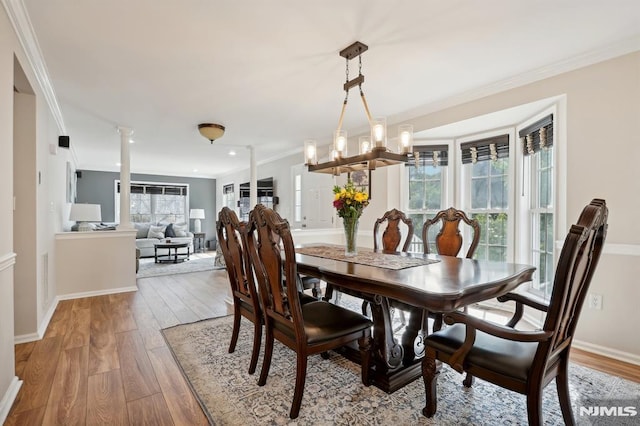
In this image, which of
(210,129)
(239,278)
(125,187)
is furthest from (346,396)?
(125,187)

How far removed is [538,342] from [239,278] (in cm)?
→ 178

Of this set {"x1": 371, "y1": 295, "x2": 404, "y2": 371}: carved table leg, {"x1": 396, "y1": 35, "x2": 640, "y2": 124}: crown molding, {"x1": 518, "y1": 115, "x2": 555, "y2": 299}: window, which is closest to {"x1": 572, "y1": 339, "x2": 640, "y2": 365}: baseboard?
{"x1": 518, "y1": 115, "x2": 555, "y2": 299}: window

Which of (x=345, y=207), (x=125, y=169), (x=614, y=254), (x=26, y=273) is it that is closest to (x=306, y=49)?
(x=345, y=207)

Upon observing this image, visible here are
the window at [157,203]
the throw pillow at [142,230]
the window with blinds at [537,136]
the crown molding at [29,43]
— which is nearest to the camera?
the crown molding at [29,43]

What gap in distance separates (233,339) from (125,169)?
329 cm

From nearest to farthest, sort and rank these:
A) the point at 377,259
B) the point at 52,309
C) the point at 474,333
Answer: the point at 474,333, the point at 377,259, the point at 52,309

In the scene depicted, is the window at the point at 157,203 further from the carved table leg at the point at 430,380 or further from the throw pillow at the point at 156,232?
the carved table leg at the point at 430,380

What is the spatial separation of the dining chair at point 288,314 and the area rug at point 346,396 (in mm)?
123

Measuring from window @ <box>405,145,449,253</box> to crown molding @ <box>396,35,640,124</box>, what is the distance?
58 cm

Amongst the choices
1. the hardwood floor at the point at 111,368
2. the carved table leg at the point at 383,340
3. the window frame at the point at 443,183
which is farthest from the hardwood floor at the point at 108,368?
the window frame at the point at 443,183

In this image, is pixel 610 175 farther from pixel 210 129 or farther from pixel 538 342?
pixel 210 129

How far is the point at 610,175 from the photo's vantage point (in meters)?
2.42

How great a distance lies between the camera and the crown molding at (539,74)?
232 centimetres

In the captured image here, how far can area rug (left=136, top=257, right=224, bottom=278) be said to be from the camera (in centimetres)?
562
